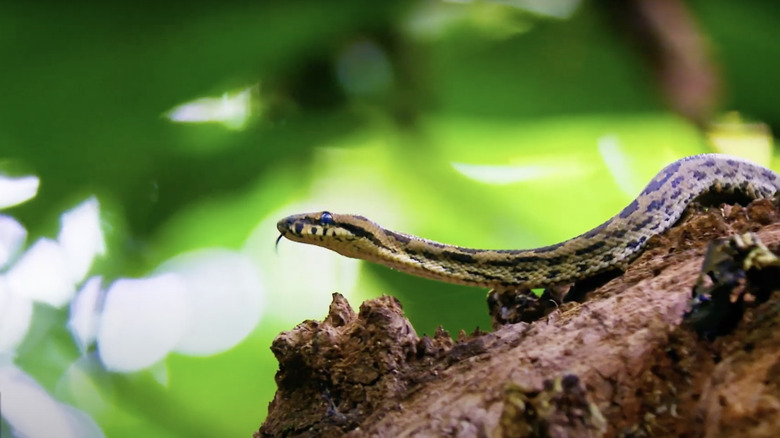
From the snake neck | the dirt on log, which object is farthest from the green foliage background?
the dirt on log

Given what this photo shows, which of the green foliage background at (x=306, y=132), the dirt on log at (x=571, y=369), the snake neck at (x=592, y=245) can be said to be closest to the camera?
the dirt on log at (x=571, y=369)

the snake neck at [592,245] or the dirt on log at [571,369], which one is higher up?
the snake neck at [592,245]

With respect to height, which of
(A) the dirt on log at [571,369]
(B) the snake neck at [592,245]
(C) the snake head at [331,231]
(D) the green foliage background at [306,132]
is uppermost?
(D) the green foliage background at [306,132]

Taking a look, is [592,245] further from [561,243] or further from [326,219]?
[326,219]

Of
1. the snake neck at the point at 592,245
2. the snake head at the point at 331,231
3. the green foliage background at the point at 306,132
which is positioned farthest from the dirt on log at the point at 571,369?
the green foliage background at the point at 306,132

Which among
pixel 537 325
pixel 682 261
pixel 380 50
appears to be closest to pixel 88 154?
pixel 380 50

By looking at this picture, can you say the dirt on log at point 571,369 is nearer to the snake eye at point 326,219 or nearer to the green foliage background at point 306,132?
the snake eye at point 326,219

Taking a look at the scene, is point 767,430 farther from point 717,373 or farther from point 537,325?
point 537,325
